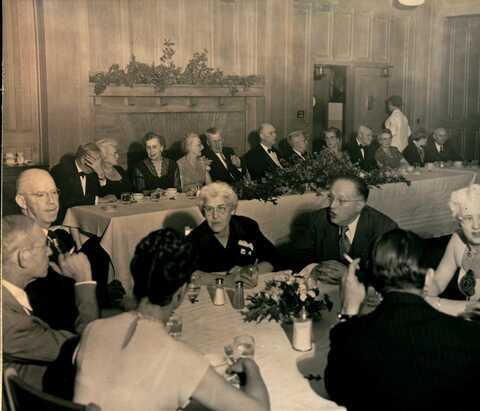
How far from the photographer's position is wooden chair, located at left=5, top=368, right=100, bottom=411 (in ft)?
4.12

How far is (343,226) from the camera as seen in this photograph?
3010mm

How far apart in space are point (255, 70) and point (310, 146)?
142 cm

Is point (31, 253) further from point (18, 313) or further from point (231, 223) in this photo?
point (231, 223)

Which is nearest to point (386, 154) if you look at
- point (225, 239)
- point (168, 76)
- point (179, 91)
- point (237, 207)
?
point (179, 91)

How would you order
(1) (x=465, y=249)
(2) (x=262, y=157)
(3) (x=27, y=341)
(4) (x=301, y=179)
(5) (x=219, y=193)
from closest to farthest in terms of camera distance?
(3) (x=27, y=341), (1) (x=465, y=249), (5) (x=219, y=193), (4) (x=301, y=179), (2) (x=262, y=157)

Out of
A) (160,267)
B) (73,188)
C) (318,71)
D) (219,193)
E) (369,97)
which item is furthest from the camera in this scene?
(369,97)

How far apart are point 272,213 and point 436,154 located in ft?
11.5

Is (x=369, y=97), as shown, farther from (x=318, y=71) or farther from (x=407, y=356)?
(x=407, y=356)

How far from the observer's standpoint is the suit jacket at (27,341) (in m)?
1.62

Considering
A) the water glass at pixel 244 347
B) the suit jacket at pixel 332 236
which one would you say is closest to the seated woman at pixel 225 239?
the suit jacket at pixel 332 236

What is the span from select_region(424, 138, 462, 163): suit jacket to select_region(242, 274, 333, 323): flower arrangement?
5.63 m

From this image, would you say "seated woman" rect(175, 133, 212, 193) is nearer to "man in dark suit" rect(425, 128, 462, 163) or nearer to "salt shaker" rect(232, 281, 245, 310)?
"salt shaker" rect(232, 281, 245, 310)

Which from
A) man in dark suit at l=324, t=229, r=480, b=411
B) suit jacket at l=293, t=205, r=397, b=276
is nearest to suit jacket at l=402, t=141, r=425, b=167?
suit jacket at l=293, t=205, r=397, b=276

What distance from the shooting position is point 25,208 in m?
2.65
